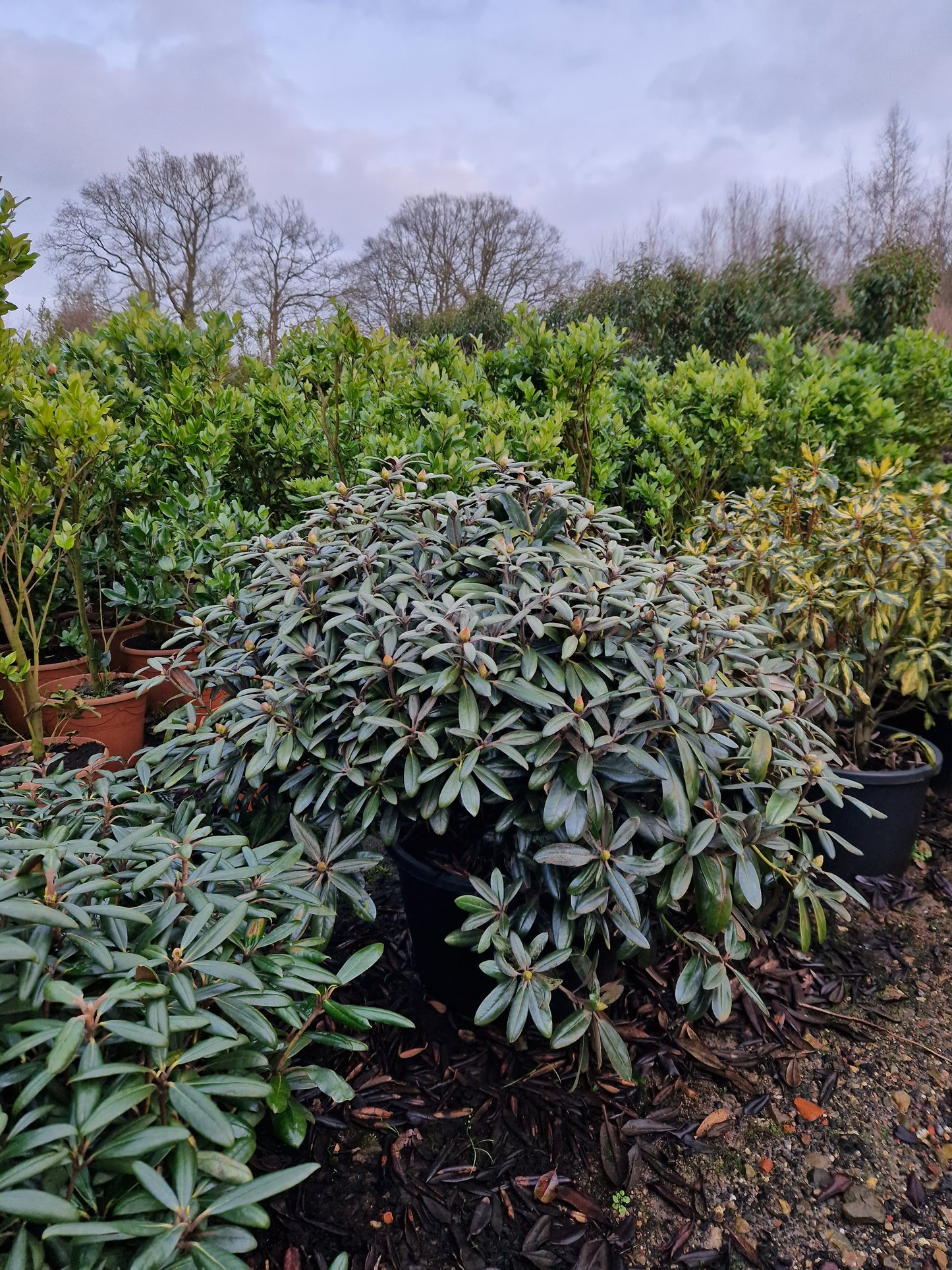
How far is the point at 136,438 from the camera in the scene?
3.26 m

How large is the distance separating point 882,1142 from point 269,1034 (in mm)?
1402

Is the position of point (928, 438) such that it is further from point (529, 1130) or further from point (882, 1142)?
point (529, 1130)

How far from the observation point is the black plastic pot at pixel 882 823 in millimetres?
2285

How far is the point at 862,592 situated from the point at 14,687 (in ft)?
11.5

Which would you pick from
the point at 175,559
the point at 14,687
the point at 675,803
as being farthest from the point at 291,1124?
the point at 14,687

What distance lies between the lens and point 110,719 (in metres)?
2.90

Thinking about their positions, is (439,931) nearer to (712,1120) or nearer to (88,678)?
(712,1120)

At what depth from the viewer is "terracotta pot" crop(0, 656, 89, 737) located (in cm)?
320

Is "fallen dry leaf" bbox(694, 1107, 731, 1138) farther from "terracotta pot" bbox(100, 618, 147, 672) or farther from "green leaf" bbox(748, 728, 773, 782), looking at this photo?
"terracotta pot" bbox(100, 618, 147, 672)

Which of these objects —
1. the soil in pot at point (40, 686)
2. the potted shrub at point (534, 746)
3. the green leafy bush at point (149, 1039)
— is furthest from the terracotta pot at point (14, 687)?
the green leafy bush at point (149, 1039)

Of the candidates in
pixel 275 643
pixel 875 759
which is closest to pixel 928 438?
pixel 875 759

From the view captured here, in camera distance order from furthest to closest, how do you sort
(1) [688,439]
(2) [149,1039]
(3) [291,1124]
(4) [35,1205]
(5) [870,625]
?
(1) [688,439] < (5) [870,625] < (3) [291,1124] < (2) [149,1039] < (4) [35,1205]

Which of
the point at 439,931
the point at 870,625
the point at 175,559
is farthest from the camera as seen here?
the point at 175,559

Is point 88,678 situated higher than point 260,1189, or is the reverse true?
point 88,678
